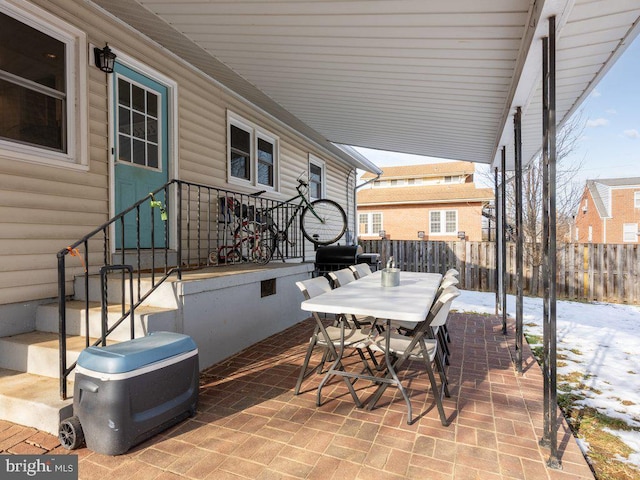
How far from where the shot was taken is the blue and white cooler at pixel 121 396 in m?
1.97

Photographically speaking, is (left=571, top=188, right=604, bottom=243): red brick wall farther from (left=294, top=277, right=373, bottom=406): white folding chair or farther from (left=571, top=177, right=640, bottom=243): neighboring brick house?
(left=294, top=277, right=373, bottom=406): white folding chair

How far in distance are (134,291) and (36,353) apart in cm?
83

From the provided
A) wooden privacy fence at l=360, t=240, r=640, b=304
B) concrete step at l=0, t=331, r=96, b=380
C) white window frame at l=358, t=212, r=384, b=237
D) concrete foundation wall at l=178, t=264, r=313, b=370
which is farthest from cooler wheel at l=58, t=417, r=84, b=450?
white window frame at l=358, t=212, r=384, b=237

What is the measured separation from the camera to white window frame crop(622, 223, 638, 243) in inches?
795

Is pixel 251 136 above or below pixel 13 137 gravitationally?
above

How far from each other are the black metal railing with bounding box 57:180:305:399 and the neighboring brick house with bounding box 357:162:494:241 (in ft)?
37.2

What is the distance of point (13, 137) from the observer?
3002 mm

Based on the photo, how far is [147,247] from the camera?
435cm

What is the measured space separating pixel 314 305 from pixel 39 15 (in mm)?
3468

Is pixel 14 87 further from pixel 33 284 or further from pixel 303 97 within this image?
pixel 303 97

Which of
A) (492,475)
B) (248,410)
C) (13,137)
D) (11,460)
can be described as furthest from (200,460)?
(13,137)

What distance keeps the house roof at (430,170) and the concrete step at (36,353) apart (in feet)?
61.6

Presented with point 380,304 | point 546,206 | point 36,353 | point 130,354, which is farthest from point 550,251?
point 36,353

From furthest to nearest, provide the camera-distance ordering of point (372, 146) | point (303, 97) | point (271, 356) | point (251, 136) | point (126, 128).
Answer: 1. point (372, 146)
2. point (251, 136)
3. point (303, 97)
4. point (126, 128)
5. point (271, 356)
